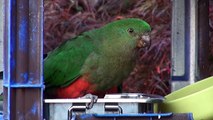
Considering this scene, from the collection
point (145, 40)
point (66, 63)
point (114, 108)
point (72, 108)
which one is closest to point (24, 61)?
point (72, 108)

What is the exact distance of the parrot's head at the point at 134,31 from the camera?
4.45m

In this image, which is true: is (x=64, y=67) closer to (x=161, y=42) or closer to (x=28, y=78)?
(x=28, y=78)

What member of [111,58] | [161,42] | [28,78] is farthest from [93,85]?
[161,42]

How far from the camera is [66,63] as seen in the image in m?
4.32

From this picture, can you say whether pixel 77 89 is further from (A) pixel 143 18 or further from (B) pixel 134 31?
(A) pixel 143 18

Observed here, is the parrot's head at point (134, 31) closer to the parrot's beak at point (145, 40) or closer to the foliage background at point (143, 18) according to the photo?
the parrot's beak at point (145, 40)

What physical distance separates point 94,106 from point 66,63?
3.38 feet

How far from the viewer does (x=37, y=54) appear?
3.16 m

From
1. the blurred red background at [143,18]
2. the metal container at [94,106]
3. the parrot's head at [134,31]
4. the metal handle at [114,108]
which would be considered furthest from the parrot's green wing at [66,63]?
the blurred red background at [143,18]

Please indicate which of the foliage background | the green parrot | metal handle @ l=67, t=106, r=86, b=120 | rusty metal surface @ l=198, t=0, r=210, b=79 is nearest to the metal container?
metal handle @ l=67, t=106, r=86, b=120

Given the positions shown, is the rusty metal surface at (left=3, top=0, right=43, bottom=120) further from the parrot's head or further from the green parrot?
the parrot's head

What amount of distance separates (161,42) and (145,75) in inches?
16.6

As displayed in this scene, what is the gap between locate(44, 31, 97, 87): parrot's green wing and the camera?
168 inches

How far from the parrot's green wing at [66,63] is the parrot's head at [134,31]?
220 millimetres
